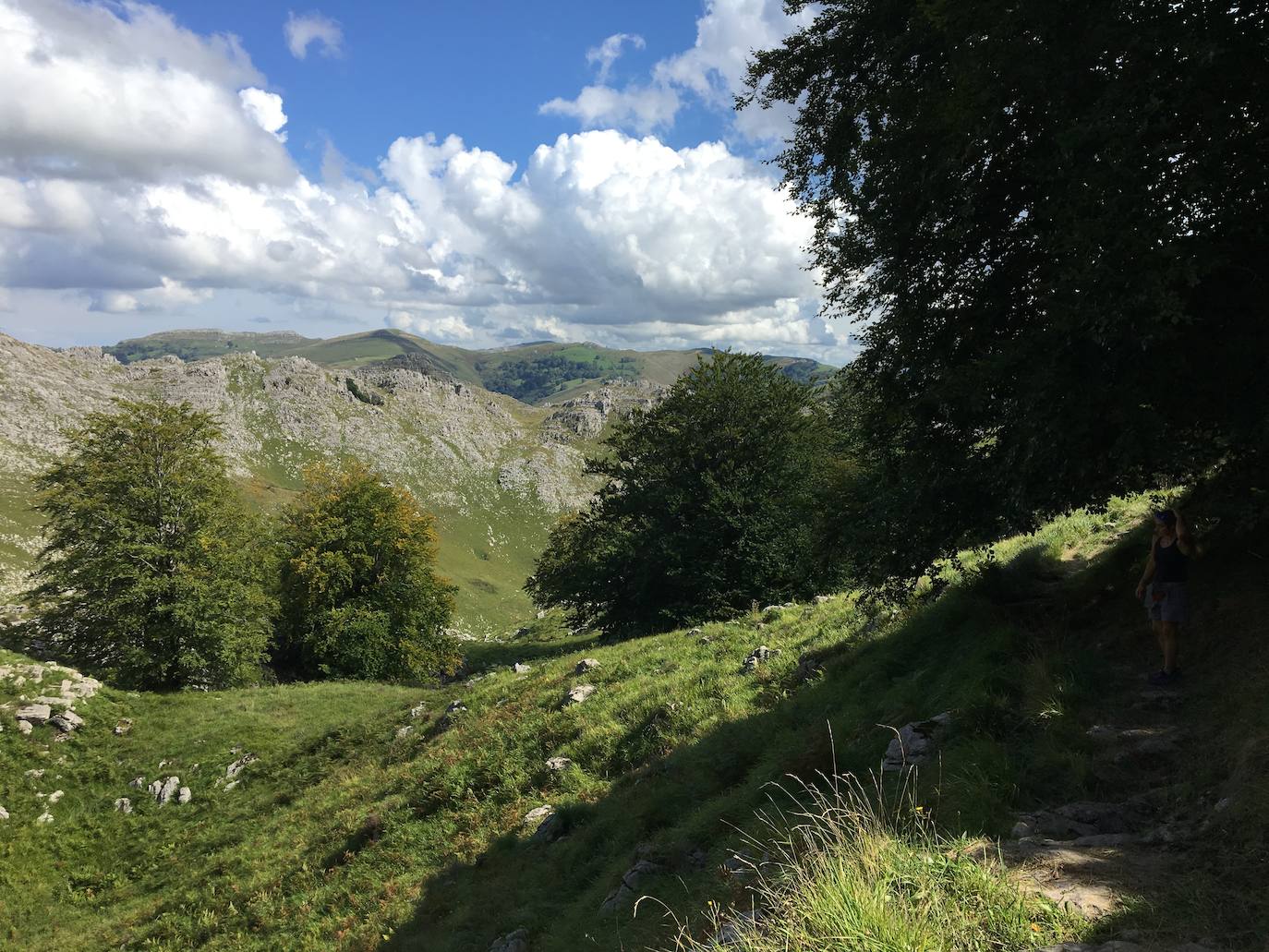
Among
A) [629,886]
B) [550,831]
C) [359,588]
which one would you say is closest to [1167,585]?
[629,886]

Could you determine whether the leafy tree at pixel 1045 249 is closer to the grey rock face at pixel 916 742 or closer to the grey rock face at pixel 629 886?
the grey rock face at pixel 916 742

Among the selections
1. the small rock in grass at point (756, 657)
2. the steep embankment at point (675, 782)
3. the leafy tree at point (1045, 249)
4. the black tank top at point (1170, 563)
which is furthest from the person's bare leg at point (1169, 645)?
the small rock in grass at point (756, 657)

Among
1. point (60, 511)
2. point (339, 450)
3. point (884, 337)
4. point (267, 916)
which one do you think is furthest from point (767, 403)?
point (339, 450)

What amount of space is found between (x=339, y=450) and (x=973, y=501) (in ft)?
688

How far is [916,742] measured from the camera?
8.44 metres

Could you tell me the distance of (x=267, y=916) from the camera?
1318 cm

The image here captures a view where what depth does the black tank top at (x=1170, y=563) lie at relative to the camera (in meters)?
8.65

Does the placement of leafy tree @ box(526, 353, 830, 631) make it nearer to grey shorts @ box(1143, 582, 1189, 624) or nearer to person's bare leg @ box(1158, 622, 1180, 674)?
grey shorts @ box(1143, 582, 1189, 624)

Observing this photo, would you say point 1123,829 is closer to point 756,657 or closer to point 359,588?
point 756,657

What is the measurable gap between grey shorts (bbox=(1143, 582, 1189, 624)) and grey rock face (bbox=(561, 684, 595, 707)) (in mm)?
12751

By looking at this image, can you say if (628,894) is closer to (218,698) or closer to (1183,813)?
(1183,813)

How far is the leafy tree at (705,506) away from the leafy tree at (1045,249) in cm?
1923

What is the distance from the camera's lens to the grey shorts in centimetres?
835

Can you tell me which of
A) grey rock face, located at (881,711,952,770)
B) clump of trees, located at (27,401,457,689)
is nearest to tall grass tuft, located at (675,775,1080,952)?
grey rock face, located at (881,711,952,770)
